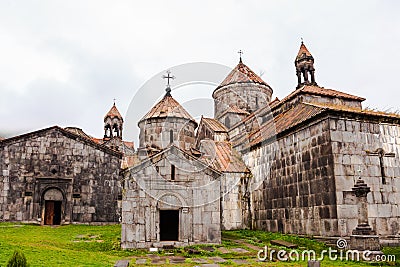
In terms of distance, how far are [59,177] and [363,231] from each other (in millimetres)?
14785

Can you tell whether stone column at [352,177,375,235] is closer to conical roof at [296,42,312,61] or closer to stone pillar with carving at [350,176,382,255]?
stone pillar with carving at [350,176,382,255]

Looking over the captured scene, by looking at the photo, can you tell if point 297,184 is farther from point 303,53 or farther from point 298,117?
point 303,53

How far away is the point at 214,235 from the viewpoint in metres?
12.1

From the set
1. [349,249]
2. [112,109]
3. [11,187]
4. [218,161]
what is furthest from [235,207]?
[112,109]

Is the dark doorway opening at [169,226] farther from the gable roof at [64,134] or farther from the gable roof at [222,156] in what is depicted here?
the gable roof at [64,134]

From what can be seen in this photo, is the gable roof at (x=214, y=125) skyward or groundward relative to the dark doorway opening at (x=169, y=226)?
skyward

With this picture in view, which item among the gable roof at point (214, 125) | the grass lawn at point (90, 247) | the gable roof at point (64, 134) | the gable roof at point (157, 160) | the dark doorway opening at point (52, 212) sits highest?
the gable roof at point (214, 125)

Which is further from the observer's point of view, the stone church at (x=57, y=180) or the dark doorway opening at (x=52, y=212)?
the dark doorway opening at (x=52, y=212)

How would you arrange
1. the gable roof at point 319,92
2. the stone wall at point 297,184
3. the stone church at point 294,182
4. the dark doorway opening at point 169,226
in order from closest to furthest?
the stone church at point 294,182
the stone wall at point 297,184
the dark doorway opening at point 169,226
the gable roof at point 319,92

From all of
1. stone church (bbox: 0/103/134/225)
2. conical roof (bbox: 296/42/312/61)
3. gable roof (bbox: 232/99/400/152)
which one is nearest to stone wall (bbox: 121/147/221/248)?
gable roof (bbox: 232/99/400/152)

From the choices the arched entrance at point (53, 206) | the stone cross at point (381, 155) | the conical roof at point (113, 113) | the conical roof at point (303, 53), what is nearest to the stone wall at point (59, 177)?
the arched entrance at point (53, 206)

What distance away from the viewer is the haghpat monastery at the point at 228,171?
11820 millimetres

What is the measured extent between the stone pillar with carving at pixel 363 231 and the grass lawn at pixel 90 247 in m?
0.77

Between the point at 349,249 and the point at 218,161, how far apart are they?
8.74 m
